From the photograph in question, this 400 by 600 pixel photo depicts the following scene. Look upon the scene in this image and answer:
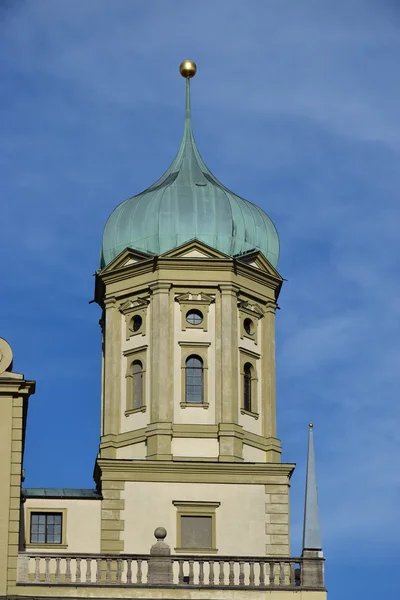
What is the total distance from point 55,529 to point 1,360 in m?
5.45

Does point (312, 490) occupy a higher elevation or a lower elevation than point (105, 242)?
lower

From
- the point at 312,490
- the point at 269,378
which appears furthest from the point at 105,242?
the point at 312,490

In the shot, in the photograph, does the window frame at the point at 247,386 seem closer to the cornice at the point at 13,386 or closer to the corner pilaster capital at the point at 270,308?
the corner pilaster capital at the point at 270,308

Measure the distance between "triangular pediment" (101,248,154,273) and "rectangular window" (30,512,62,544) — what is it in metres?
7.22

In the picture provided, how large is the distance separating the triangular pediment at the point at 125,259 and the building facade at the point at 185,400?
0.05 meters

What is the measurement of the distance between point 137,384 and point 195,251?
3.76 metres

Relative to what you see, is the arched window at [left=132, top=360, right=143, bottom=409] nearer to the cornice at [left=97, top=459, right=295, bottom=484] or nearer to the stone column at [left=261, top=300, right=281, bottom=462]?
the cornice at [left=97, top=459, right=295, bottom=484]

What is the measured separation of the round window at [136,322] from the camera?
55281 mm

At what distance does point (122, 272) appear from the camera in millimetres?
55938

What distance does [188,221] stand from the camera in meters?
56.2

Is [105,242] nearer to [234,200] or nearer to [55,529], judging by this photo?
[234,200]

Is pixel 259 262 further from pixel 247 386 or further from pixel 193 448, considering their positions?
pixel 193 448

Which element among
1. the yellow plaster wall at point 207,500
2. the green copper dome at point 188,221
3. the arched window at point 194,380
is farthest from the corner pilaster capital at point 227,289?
the yellow plaster wall at point 207,500

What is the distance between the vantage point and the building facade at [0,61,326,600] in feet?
171
